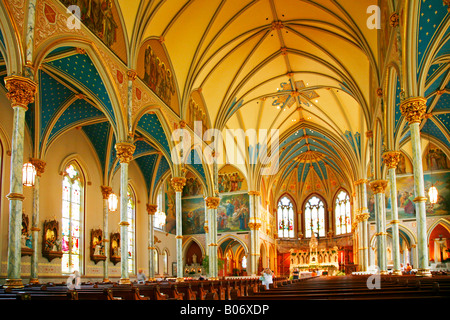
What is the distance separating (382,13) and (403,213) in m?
20.7

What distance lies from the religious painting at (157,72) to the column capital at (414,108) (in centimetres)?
1034

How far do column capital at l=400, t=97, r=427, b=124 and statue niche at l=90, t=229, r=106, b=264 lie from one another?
56.8 ft

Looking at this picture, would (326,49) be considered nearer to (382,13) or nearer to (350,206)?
(382,13)

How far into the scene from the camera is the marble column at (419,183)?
1263 cm

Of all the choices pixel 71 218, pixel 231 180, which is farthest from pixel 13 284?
pixel 231 180

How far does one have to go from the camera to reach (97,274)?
78.5 ft

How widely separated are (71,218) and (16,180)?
518 inches

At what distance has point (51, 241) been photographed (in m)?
20.4

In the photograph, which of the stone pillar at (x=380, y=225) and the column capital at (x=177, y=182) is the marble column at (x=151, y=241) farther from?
the stone pillar at (x=380, y=225)

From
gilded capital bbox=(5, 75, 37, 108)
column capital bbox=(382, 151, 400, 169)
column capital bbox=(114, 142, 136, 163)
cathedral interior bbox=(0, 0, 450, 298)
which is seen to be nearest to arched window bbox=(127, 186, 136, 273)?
cathedral interior bbox=(0, 0, 450, 298)

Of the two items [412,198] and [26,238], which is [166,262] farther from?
[412,198]

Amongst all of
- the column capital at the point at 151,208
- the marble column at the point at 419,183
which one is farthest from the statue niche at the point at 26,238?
the marble column at the point at 419,183

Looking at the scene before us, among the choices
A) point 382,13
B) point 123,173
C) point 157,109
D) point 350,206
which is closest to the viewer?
point 123,173
